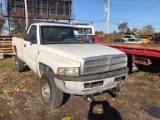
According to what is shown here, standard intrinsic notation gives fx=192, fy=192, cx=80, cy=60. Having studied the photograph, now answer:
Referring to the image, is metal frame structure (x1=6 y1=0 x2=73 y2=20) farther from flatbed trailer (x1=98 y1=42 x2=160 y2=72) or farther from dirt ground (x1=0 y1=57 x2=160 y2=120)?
flatbed trailer (x1=98 y1=42 x2=160 y2=72)

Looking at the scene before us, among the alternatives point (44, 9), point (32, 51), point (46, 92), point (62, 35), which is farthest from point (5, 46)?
point (44, 9)

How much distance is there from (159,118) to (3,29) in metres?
31.2

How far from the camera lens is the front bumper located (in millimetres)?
3771

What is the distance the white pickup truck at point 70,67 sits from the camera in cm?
380

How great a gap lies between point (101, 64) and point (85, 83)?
53cm

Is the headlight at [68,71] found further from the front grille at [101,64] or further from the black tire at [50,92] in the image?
the black tire at [50,92]

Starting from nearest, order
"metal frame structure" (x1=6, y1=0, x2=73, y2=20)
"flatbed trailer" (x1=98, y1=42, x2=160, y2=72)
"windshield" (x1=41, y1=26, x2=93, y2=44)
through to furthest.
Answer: "windshield" (x1=41, y1=26, x2=93, y2=44)
"flatbed trailer" (x1=98, y1=42, x2=160, y2=72)
"metal frame structure" (x1=6, y1=0, x2=73, y2=20)

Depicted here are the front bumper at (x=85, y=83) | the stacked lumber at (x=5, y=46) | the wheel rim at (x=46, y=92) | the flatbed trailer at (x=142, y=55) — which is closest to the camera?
the front bumper at (x=85, y=83)

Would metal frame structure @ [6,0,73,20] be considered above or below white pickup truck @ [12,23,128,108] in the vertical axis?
above

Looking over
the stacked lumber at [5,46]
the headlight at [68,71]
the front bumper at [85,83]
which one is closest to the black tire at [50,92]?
the front bumper at [85,83]

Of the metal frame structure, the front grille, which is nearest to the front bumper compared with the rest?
the front grille

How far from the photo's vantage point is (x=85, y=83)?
3.81m

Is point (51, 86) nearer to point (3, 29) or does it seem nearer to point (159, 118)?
point (159, 118)

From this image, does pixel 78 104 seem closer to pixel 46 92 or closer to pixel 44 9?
pixel 46 92
